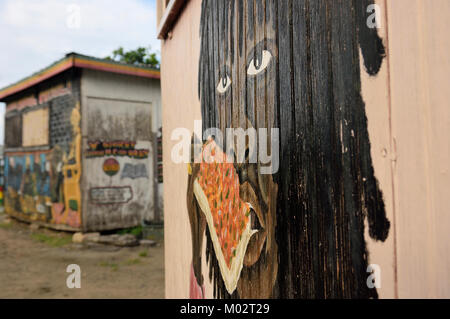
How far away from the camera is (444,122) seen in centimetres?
73

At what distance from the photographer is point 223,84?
6.29 feet

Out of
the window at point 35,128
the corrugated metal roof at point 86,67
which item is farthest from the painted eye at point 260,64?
the window at point 35,128

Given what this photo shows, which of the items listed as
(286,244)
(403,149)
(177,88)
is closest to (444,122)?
(403,149)

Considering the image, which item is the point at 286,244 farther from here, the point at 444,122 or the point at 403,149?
the point at 444,122

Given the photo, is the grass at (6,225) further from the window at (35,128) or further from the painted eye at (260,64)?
the painted eye at (260,64)

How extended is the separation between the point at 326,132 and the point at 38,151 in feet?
34.0

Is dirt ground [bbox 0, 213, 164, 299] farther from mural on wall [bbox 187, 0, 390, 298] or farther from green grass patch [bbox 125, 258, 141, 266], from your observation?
mural on wall [bbox 187, 0, 390, 298]

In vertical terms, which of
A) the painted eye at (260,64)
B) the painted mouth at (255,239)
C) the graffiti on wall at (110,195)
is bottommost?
the graffiti on wall at (110,195)

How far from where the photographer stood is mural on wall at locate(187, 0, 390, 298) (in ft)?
3.12

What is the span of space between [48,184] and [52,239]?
1.61 meters

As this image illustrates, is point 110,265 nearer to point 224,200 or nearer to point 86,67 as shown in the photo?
point 86,67

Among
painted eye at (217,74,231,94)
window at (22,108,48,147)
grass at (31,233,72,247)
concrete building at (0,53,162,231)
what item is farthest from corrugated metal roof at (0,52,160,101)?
painted eye at (217,74,231,94)

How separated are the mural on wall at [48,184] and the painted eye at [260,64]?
7.62 m

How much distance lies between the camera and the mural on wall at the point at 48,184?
8.40 metres
